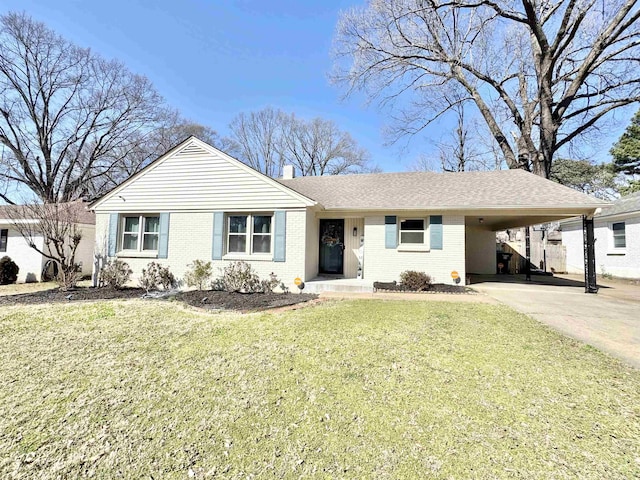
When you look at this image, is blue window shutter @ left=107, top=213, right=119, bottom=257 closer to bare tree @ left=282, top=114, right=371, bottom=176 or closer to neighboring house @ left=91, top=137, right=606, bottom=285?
neighboring house @ left=91, top=137, right=606, bottom=285

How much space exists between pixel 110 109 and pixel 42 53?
5.10 meters

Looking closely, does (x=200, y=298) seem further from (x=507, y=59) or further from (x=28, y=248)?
(x=507, y=59)

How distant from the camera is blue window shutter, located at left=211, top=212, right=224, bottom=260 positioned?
9734mm

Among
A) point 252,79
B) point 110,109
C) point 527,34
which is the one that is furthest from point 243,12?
point 110,109

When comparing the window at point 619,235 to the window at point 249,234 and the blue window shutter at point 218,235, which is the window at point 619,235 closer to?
the window at point 249,234

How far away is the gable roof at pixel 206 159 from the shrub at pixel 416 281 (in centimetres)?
406

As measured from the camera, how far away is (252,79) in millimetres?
16453

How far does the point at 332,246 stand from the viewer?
1134cm

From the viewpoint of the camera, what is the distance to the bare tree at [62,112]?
20641 mm

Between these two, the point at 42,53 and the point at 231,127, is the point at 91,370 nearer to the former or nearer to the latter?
the point at 42,53

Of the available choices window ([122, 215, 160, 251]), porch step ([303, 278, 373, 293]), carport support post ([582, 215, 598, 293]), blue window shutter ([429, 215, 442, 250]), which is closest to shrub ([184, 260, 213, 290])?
window ([122, 215, 160, 251])

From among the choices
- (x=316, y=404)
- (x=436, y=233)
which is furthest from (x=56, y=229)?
(x=436, y=233)

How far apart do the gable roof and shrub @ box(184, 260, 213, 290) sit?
8.86 feet

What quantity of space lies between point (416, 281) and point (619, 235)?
12647 mm
